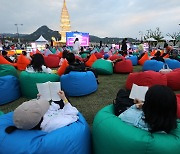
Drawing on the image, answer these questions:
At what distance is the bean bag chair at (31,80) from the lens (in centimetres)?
429

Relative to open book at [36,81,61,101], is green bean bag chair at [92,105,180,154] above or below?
below

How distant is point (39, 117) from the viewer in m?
1.96

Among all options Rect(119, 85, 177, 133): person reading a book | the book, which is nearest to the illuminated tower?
→ the book

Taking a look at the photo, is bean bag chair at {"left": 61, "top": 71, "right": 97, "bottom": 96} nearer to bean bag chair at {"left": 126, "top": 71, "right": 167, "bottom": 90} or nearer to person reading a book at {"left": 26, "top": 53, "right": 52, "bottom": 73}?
person reading a book at {"left": 26, "top": 53, "right": 52, "bottom": 73}

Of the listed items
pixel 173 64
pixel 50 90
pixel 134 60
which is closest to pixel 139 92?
pixel 50 90

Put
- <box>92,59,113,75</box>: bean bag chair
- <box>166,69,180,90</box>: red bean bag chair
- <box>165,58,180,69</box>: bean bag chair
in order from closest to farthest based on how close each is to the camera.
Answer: <box>166,69,180,90</box>: red bean bag chair, <box>92,59,113,75</box>: bean bag chair, <box>165,58,180,69</box>: bean bag chair

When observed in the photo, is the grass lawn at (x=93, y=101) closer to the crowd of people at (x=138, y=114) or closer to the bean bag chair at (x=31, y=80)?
the bean bag chair at (x=31, y=80)

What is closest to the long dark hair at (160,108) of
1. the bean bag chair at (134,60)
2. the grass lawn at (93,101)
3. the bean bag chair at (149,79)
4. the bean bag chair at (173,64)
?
the grass lawn at (93,101)

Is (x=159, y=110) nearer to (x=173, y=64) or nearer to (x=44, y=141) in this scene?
(x=44, y=141)

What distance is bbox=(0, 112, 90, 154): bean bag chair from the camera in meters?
1.89

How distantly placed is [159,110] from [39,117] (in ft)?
3.45

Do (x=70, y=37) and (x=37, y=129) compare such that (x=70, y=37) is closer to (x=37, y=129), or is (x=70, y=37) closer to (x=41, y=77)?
(x=41, y=77)

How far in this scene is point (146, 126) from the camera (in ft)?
6.25

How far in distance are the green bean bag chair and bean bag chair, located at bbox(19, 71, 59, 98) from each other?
7.76ft
